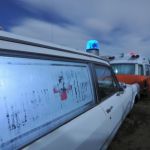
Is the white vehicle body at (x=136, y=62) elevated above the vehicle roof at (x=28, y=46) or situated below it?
above

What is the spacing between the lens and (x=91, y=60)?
318cm

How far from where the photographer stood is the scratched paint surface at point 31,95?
1.48 m

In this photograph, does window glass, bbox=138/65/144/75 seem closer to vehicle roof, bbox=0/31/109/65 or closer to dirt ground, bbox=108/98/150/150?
dirt ground, bbox=108/98/150/150

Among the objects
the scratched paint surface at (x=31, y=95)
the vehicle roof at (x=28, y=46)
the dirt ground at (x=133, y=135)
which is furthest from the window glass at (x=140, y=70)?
the scratched paint surface at (x=31, y=95)

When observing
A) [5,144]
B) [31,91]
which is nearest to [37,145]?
[5,144]

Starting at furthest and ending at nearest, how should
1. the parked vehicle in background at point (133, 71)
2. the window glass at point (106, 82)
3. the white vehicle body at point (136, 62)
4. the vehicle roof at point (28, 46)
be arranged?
the white vehicle body at point (136, 62) < the parked vehicle in background at point (133, 71) < the window glass at point (106, 82) < the vehicle roof at point (28, 46)

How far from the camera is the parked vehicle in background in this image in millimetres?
9852

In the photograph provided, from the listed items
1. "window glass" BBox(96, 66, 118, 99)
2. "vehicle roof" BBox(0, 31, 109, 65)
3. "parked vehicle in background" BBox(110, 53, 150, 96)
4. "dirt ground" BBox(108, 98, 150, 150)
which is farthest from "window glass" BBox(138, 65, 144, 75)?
"vehicle roof" BBox(0, 31, 109, 65)

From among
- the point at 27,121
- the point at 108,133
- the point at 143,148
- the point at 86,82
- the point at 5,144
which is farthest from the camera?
the point at 143,148

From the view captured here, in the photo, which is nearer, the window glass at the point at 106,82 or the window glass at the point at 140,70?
the window glass at the point at 106,82

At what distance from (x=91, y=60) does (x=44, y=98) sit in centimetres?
146

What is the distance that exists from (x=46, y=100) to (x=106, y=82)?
228 centimetres

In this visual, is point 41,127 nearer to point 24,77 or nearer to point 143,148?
point 24,77

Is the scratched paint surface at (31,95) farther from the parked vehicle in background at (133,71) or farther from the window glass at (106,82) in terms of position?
the parked vehicle in background at (133,71)
